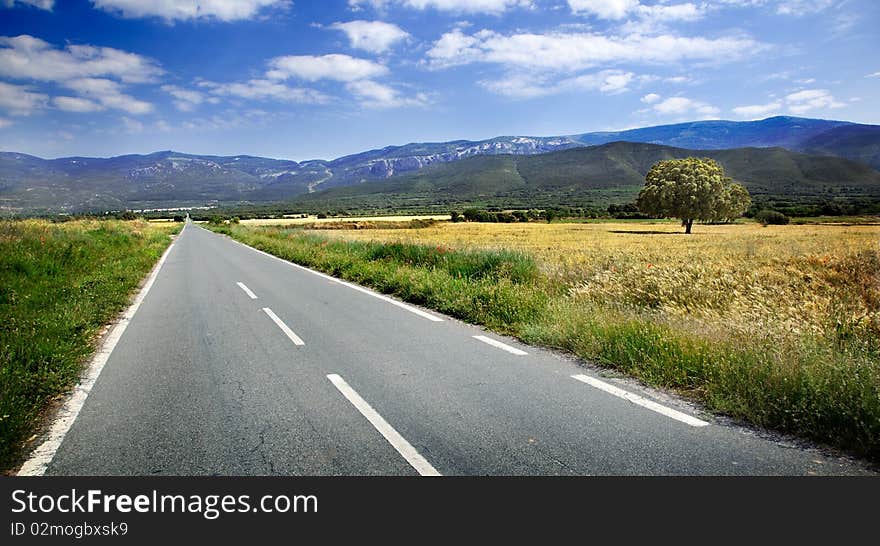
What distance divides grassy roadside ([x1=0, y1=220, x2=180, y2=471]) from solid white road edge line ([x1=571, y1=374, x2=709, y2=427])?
477cm

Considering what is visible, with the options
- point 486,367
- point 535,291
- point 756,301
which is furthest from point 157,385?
point 756,301

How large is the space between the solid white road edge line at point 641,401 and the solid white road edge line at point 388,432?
215 cm

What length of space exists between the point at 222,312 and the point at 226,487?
7058 millimetres

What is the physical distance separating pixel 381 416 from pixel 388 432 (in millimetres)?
352

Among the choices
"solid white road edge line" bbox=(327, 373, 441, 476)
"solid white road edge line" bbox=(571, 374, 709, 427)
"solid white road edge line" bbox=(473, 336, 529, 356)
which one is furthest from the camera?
"solid white road edge line" bbox=(473, 336, 529, 356)

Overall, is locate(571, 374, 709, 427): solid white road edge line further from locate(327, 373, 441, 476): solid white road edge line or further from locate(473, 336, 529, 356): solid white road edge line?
locate(327, 373, 441, 476): solid white road edge line

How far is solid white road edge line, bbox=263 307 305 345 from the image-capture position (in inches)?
278

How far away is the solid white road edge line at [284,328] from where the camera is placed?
705 centimetres

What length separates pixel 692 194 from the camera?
5450 centimetres

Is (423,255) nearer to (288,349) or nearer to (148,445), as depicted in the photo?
(288,349)

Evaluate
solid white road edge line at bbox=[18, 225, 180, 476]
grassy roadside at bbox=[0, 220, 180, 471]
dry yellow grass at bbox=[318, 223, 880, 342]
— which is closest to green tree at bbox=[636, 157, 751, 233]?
dry yellow grass at bbox=[318, 223, 880, 342]

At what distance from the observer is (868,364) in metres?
4.12

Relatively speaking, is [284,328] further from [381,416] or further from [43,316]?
A: [381,416]

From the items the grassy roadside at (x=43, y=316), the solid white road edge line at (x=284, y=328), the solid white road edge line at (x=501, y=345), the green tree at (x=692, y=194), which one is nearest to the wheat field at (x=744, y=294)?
the solid white road edge line at (x=501, y=345)
